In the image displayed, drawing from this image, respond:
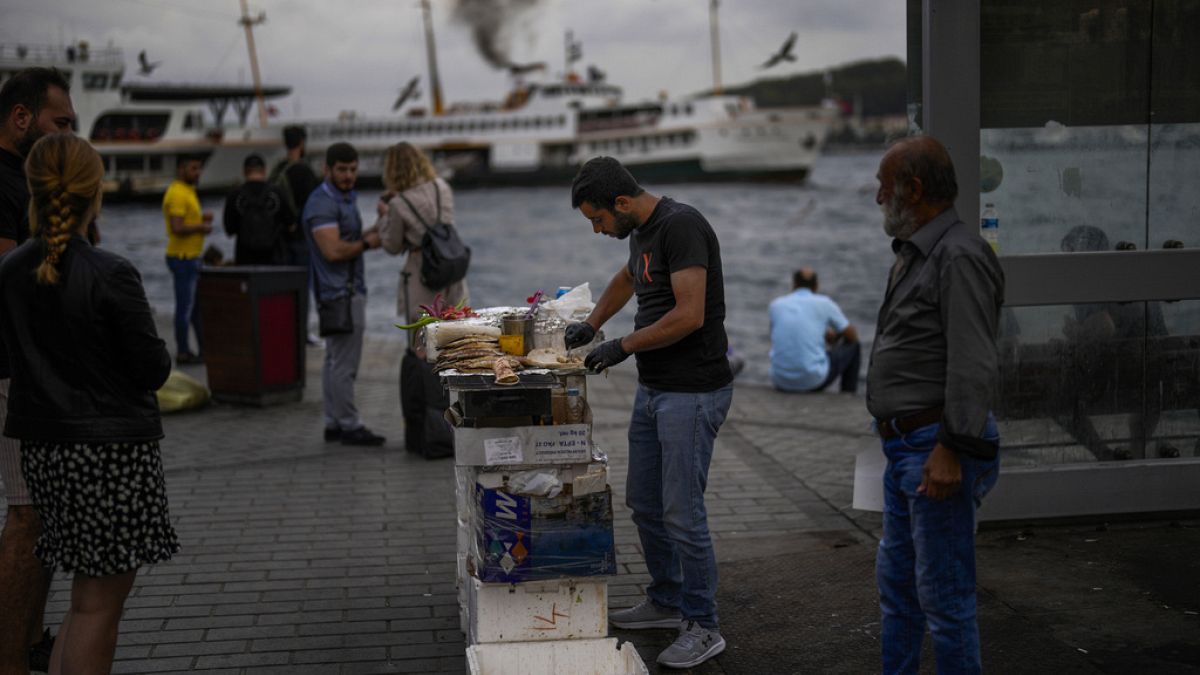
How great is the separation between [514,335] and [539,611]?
972 millimetres

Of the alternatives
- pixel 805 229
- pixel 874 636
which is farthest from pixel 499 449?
pixel 805 229

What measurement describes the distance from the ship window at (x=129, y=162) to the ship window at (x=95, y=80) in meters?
8.23

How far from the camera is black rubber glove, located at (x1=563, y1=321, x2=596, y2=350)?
179 inches

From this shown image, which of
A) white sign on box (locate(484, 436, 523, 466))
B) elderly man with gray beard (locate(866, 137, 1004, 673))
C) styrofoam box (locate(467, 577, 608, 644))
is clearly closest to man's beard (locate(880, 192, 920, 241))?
elderly man with gray beard (locate(866, 137, 1004, 673))

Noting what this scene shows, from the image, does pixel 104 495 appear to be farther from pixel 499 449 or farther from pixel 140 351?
pixel 499 449

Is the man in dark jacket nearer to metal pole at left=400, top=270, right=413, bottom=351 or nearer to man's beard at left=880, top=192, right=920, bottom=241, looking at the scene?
metal pole at left=400, top=270, right=413, bottom=351

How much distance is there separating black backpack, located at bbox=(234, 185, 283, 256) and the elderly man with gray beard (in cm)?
806

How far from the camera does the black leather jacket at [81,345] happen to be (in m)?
3.61

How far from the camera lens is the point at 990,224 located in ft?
19.6

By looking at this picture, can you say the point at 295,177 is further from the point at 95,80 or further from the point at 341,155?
the point at 95,80

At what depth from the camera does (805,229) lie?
6109 centimetres

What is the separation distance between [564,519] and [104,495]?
146 cm

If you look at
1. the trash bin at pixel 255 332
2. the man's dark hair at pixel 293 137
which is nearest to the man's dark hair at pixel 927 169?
the trash bin at pixel 255 332

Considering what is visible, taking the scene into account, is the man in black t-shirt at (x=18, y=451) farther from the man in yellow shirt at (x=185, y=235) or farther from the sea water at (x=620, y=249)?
the man in yellow shirt at (x=185, y=235)
